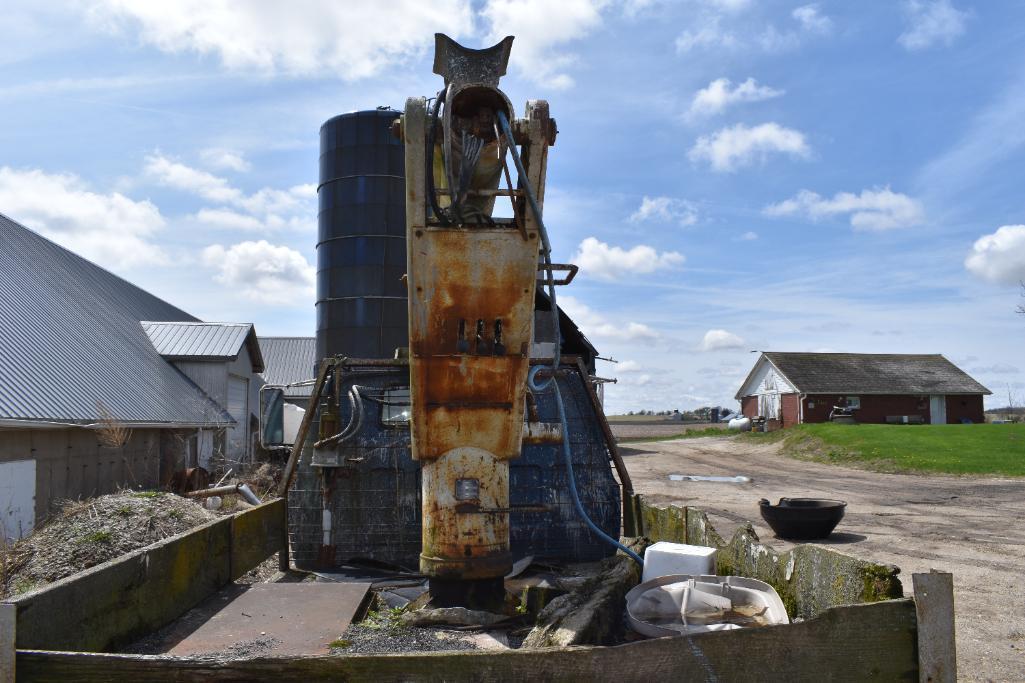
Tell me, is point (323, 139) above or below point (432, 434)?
above

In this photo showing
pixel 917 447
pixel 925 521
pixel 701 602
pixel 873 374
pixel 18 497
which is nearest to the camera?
pixel 701 602

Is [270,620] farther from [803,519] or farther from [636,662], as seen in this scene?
[803,519]

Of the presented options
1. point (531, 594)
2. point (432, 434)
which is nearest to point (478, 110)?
point (432, 434)

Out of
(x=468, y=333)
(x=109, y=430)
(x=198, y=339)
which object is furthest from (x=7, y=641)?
(x=198, y=339)

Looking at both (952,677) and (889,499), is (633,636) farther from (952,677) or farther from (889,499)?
(889,499)

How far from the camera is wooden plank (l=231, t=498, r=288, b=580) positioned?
4.20 meters

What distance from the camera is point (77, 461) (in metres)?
13.4

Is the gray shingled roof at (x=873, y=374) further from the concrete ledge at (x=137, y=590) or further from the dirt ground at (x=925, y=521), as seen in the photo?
the concrete ledge at (x=137, y=590)

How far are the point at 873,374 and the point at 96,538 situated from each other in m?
42.0

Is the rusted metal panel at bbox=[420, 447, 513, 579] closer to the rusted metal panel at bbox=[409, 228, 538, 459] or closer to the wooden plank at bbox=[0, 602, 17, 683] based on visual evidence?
the rusted metal panel at bbox=[409, 228, 538, 459]

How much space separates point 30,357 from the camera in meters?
14.0

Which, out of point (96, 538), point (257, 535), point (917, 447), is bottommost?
point (917, 447)

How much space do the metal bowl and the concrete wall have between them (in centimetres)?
942

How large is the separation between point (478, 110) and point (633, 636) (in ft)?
7.45
